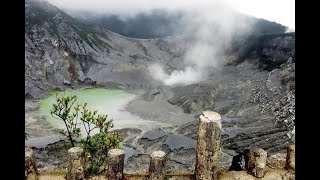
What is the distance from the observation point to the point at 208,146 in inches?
474

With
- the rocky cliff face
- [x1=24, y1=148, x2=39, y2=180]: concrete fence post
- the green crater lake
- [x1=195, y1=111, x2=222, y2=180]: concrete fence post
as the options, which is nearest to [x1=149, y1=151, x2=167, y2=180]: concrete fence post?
[x1=195, y1=111, x2=222, y2=180]: concrete fence post

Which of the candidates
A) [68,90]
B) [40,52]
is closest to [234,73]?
[68,90]

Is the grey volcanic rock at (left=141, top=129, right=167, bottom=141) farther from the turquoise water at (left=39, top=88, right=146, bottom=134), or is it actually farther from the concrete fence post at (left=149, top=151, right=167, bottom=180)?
the concrete fence post at (left=149, top=151, right=167, bottom=180)

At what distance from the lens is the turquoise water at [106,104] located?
183ft

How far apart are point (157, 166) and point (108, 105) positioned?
55598 mm

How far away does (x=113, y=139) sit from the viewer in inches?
599

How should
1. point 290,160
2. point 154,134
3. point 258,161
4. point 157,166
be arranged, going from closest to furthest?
point 157,166 → point 258,161 → point 290,160 → point 154,134

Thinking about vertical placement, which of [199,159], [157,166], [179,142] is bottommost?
[179,142]

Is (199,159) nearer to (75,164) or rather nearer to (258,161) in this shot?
(258,161)

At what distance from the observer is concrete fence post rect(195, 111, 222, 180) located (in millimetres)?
12023

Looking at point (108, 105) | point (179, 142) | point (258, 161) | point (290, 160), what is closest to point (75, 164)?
point (258, 161)

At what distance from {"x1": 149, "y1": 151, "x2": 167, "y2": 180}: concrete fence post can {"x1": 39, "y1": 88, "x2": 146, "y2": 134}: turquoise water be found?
40.7 metres
